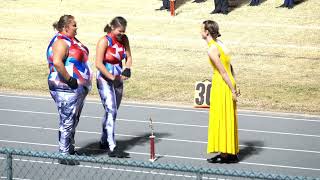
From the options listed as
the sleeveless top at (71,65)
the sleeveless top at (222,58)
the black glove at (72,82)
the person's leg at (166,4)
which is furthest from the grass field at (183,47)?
the black glove at (72,82)

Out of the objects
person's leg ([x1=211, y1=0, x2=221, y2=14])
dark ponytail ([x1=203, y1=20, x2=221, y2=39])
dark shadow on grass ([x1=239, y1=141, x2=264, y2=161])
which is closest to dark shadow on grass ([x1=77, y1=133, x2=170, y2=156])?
dark shadow on grass ([x1=239, y1=141, x2=264, y2=161])

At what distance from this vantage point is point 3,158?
1220 centimetres

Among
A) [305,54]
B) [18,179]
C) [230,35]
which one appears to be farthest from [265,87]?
[18,179]

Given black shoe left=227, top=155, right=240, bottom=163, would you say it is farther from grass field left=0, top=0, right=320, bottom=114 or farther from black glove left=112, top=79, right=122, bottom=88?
grass field left=0, top=0, right=320, bottom=114

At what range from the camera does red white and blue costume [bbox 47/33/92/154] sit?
11.4 meters

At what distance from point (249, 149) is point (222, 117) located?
1.38 m

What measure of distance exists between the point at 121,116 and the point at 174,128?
132cm

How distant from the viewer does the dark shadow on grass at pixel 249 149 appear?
12609mm

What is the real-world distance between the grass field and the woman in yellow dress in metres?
Result: 4.75

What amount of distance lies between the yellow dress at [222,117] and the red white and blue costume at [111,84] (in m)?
1.32

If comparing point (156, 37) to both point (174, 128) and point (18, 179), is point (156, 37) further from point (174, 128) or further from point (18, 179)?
point (18, 179)

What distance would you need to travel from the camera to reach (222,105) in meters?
11.8

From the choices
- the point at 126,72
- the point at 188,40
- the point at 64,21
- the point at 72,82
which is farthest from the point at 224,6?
the point at 72,82

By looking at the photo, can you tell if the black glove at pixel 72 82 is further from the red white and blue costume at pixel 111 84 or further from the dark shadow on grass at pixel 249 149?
the dark shadow on grass at pixel 249 149
